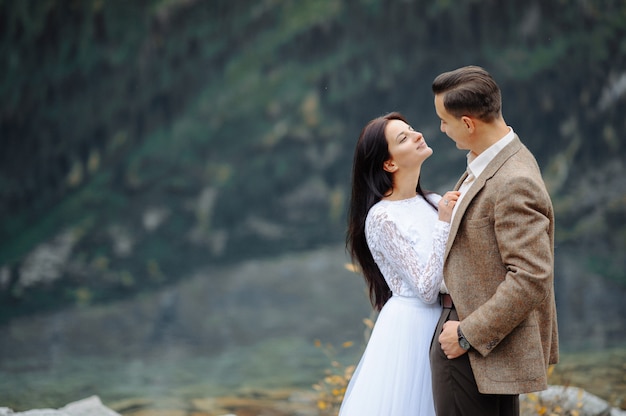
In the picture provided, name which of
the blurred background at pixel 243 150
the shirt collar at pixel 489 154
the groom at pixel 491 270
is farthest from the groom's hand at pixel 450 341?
the blurred background at pixel 243 150

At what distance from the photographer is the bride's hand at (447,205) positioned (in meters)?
2.04

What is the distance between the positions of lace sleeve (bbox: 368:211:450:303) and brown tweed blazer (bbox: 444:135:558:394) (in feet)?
0.23

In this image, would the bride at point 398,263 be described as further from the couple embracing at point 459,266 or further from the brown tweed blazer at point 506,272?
the brown tweed blazer at point 506,272

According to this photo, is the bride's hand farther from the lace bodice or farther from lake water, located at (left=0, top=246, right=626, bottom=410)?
lake water, located at (left=0, top=246, right=626, bottom=410)

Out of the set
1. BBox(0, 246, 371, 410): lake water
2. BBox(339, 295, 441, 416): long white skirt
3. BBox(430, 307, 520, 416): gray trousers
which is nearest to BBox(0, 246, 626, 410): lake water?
BBox(0, 246, 371, 410): lake water

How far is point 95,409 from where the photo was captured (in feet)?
13.3

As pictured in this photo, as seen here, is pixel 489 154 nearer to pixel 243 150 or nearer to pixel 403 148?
pixel 403 148

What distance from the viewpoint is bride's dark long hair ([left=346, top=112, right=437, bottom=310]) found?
7.50ft

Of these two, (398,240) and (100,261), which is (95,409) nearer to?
(100,261)

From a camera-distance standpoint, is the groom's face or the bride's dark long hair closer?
the groom's face

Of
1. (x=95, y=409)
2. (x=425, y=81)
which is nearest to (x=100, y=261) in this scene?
(x=95, y=409)

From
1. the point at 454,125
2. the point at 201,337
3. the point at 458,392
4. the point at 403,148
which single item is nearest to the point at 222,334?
the point at 201,337

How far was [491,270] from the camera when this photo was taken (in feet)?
6.24

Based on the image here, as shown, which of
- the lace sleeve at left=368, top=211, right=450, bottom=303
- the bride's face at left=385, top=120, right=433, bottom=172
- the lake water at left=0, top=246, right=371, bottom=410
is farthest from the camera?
the lake water at left=0, top=246, right=371, bottom=410
